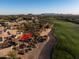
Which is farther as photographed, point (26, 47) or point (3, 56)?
point (26, 47)

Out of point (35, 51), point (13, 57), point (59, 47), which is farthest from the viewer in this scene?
point (59, 47)

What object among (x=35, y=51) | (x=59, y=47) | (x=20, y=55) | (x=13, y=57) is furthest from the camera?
(x=59, y=47)

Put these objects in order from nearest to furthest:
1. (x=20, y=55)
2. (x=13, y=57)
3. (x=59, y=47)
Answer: (x=13, y=57)
(x=20, y=55)
(x=59, y=47)

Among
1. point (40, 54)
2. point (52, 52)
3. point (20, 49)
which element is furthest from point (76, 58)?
point (20, 49)

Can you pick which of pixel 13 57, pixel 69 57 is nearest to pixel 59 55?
pixel 69 57

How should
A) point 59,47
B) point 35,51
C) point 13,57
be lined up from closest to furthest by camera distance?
point 13,57 → point 35,51 → point 59,47

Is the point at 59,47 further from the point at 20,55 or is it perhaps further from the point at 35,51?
the point at 20,55

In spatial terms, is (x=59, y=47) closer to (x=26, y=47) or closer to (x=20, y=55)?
(x=26, y=47)

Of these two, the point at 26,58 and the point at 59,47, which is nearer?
the point at 26,58
